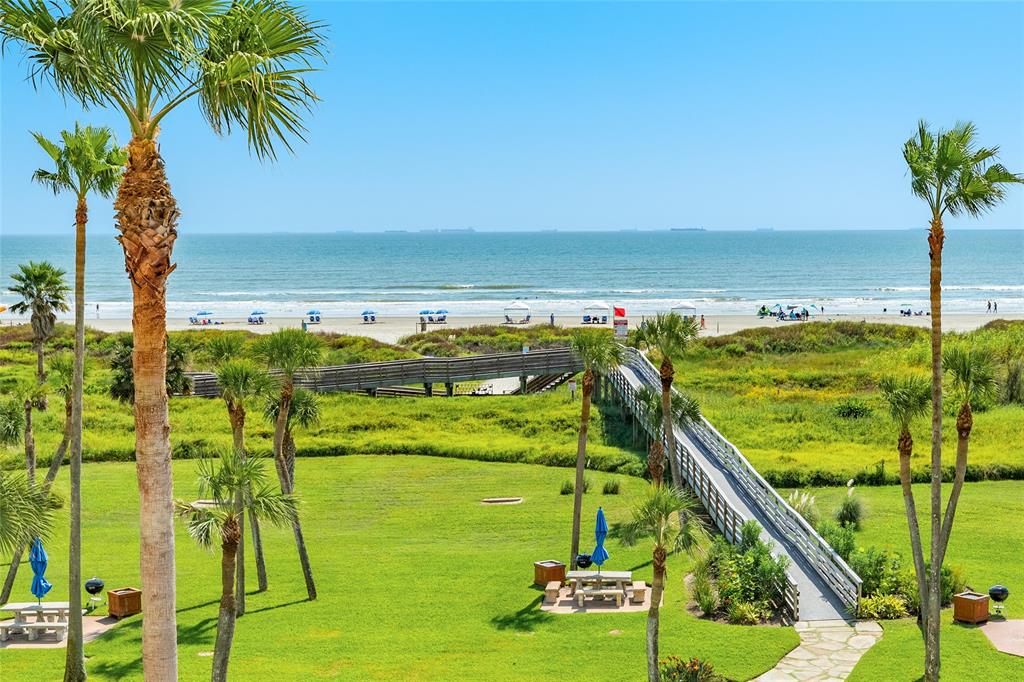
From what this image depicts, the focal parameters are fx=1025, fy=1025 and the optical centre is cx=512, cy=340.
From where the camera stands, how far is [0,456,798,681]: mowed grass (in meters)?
17.5

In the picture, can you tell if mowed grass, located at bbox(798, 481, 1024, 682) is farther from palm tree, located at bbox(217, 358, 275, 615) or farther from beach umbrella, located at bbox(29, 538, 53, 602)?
beach umbrella, located at bbox(29, 538, 53, 602)

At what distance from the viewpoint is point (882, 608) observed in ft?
62.3

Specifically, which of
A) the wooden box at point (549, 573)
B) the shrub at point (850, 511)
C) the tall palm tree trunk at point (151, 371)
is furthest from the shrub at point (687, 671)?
the shrub at point (850, 511)

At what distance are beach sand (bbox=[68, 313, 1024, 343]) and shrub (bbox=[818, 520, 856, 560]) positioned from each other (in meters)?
55.9

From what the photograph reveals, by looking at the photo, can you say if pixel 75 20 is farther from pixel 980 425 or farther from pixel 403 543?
pixel 980 425

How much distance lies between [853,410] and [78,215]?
3037 centimetres

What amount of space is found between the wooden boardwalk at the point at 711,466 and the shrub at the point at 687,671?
360cm

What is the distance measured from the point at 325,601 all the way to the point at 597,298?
4002 inches

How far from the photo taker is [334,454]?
3572 cm

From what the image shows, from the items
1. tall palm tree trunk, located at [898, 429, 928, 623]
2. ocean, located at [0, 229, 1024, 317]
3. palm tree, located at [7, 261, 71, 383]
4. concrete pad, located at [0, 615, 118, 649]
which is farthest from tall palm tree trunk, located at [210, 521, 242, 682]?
ocean, located at [0, 229, 1024, 317]

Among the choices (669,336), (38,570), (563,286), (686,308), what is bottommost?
(38,570)

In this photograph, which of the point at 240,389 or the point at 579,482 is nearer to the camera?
the point at 240,389

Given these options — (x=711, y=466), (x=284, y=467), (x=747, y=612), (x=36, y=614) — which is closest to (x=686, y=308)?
(x=711, y=466)

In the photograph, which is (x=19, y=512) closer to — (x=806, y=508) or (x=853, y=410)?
(x=806, y=508)
